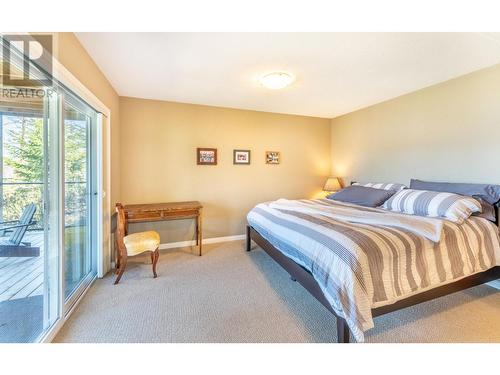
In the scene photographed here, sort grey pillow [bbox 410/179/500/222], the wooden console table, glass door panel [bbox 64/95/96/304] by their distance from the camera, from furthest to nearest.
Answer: the wooden console table
grey pillow [bbox 410/179/500/222]
glass door panel [bbox 64/95/96/304]

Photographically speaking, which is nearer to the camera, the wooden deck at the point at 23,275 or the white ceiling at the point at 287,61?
the wooden deck at the point at 23,275

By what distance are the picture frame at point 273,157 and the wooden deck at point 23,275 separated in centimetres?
316

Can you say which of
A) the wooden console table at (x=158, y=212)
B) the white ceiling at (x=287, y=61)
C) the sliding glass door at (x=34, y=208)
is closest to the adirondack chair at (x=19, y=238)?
the sliding glass door at (x=34, y=208)

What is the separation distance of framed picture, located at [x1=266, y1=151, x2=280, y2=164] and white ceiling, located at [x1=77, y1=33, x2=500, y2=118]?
1.07 m

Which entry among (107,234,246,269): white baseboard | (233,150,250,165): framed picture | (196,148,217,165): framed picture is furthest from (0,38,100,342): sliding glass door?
(233,150,250,165): framed picture

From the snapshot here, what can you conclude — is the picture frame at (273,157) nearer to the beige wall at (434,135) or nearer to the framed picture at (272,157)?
the framed picture at (272,157)

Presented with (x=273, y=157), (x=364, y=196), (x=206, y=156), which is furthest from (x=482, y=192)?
(x=206, y=156)

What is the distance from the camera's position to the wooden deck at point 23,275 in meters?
1.32

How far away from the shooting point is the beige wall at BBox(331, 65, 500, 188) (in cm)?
233

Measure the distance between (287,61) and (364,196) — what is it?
1.99 m

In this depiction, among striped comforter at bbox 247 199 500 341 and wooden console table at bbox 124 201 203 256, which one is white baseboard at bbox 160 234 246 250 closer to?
wooden console table at bbox 124 201 203 256

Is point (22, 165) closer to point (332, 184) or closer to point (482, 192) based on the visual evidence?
point (482, 192)

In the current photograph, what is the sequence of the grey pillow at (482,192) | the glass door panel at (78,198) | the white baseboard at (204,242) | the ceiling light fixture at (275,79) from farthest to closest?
the white baseboard at (204,242)
the ceiling light fixture at (275,79)
the grey pillow at (482,192)
the glass door panel at (78,198)

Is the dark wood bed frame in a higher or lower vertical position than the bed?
lower
